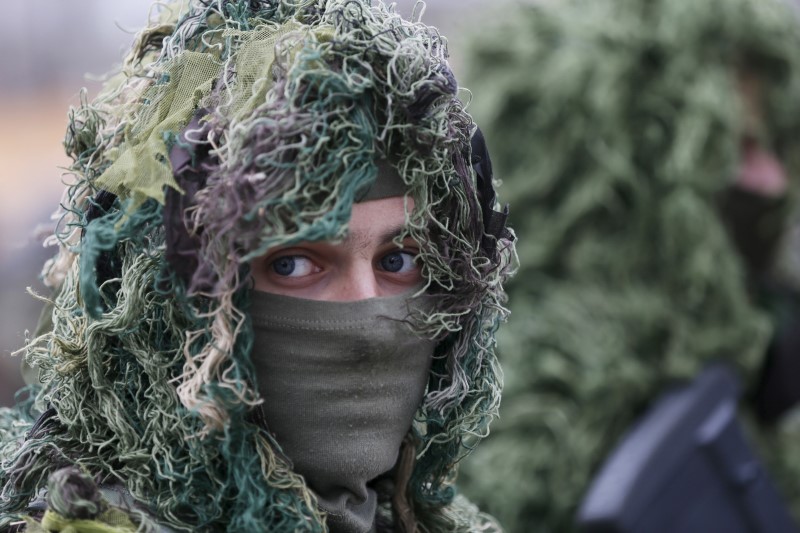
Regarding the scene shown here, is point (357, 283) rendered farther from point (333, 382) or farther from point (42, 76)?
point (42, 76)

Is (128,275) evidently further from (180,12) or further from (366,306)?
(180,12)

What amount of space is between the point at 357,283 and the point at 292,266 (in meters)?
0.10

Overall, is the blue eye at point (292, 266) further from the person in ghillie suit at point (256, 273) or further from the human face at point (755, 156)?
the human face at point (755, 156)

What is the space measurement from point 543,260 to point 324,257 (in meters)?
2.05

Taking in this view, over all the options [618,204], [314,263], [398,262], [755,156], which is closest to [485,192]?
[398,262]

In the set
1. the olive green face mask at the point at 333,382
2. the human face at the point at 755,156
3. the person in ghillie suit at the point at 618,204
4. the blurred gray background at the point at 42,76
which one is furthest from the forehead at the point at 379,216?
the blurred gray background at the point at 42,76

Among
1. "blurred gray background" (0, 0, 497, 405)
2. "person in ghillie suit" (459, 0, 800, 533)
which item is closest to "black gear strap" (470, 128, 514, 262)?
"person in ghillie suit" (459, 0, 800, 533)

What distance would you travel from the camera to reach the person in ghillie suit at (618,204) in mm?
3475

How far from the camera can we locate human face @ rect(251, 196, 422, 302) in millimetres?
1666

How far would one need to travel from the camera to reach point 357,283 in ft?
5.57

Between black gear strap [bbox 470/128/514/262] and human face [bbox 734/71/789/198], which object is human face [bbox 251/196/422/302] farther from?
human face [bbox 734/71/789/198]

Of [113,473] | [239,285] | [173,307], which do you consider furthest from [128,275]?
[113,473]

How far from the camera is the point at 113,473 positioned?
1.66 metres

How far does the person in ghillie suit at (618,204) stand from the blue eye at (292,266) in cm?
180
